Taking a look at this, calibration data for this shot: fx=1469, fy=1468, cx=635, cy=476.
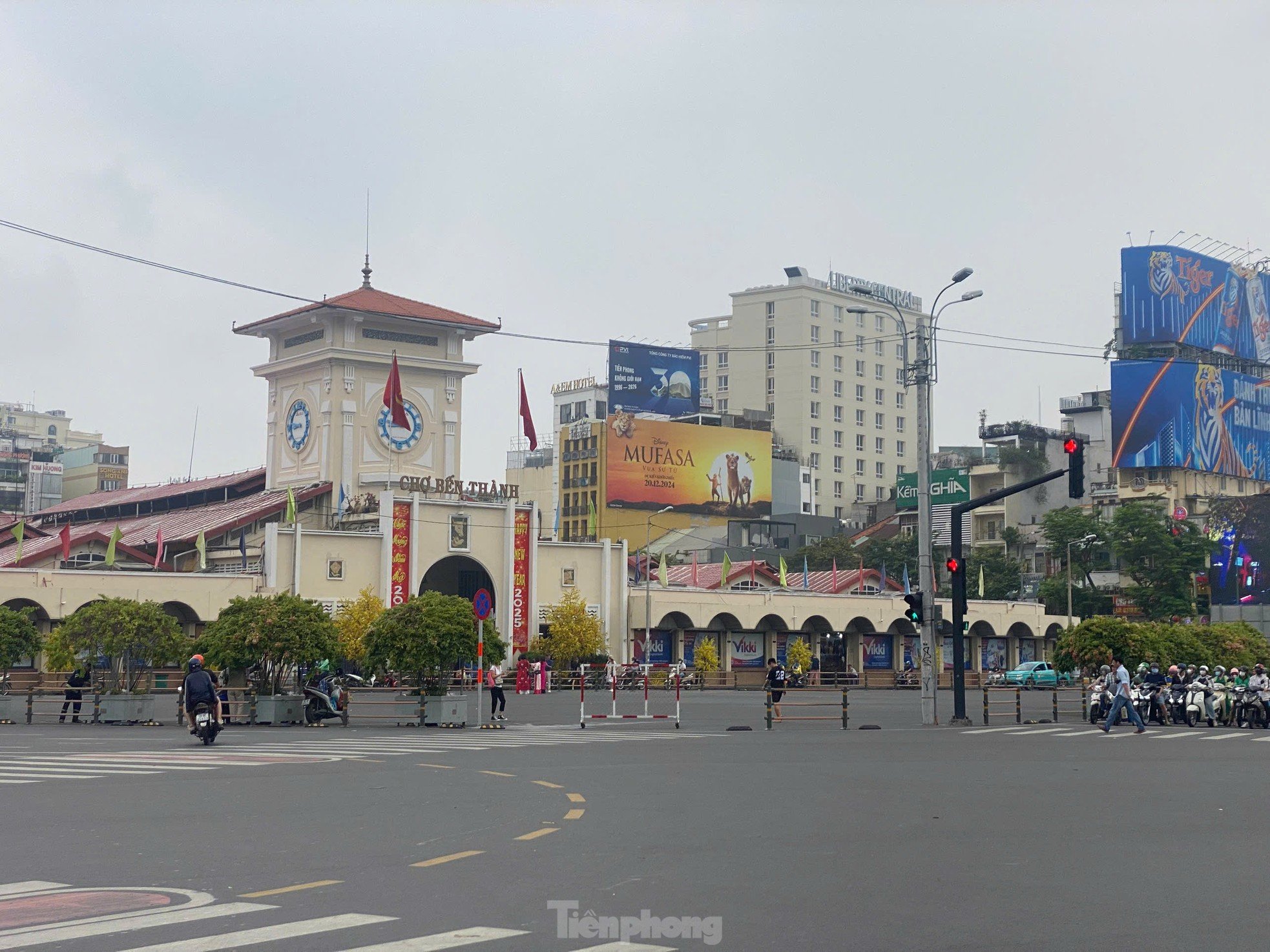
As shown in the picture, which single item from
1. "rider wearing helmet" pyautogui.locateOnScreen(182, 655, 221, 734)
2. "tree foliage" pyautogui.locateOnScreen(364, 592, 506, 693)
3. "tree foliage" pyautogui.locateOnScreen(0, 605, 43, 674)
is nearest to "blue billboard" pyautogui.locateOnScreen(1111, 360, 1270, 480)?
"tree foliage" pyautogui.locateOnScreen(364, 592, 506, 693)

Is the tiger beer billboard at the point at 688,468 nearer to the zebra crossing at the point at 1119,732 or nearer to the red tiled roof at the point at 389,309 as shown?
the red tiled roof at the point at 389,309

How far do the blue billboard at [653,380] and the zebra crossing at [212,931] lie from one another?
99.6 meters

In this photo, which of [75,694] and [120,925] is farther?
[75,694]

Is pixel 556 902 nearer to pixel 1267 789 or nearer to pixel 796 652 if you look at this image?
pixel 1267 789

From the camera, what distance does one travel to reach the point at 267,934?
8070mm

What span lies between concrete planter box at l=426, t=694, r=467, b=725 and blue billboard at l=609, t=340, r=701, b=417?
76.0m

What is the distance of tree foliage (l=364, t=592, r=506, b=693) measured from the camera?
3222 cm

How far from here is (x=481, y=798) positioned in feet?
50.3

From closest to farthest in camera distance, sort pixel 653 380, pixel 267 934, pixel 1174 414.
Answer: pixel 267 934
pixel 1174 414
pixel 653 380

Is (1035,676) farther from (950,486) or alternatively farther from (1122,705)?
(1122,705)

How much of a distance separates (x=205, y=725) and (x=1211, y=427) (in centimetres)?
8684

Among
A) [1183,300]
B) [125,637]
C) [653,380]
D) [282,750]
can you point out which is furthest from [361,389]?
[1183,300]

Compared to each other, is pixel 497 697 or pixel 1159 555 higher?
pixel 1159 555

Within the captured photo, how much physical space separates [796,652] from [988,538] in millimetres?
38807
